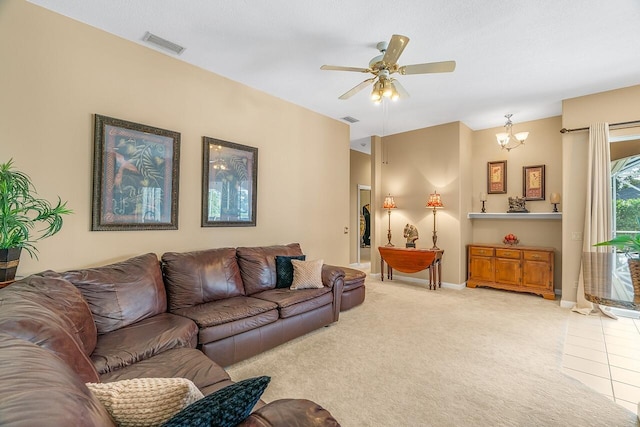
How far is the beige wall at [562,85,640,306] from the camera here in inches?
153

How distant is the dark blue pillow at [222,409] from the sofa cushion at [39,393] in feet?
0.57

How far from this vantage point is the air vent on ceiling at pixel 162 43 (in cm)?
273

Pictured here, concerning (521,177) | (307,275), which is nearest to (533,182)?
(521,177)

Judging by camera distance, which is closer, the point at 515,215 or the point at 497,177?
the point at 515,215

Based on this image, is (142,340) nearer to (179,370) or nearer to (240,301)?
(179,370)

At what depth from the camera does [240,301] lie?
2.76 meters

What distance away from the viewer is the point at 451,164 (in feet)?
17.1

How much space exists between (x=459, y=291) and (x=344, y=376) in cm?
343

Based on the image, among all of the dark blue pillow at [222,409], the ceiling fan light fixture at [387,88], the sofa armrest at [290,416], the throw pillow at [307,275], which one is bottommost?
the throw pillow at [307,275]

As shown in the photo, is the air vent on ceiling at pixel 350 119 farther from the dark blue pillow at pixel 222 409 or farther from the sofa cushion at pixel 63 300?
the dark blue pillow at pixel 222 409

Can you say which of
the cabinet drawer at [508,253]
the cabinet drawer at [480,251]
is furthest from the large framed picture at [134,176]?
the cabinet drawer at [508,253]

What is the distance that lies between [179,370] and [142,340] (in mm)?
479

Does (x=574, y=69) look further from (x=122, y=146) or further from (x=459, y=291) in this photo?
(x=122, y=146)

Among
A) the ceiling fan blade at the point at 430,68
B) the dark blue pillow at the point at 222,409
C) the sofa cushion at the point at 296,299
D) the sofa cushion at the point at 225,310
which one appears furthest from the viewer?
the sofa cushion at the point at 296,299
